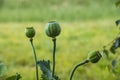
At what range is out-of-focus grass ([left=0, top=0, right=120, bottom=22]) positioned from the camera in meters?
7.43

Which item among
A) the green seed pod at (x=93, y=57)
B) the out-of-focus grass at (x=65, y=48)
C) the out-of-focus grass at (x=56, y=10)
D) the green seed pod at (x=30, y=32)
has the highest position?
the green seed pod at (x=30, y=32)

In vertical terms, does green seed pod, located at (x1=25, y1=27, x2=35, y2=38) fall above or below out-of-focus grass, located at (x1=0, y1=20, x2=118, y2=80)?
above

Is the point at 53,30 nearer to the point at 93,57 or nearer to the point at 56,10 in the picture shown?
the point at 93,57

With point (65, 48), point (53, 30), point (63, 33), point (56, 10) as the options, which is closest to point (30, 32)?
point (53, 30)

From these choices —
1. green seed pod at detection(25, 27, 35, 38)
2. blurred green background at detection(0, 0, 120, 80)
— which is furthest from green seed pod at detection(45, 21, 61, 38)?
blurred green background at detection(0, 0, 120, 80)

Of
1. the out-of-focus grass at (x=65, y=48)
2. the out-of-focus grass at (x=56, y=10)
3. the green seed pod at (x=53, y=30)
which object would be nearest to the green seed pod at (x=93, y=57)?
the green seed pod at (x=53, y=30)

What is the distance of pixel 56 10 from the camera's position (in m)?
7.84

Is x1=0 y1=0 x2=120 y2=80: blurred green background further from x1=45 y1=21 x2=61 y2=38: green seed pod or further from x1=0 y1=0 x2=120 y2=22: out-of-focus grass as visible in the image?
x1=45 y1=21 x2=61 y2=38: green seed pod

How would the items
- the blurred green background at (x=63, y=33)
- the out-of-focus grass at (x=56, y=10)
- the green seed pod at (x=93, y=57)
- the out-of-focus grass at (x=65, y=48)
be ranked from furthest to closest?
the out-of-focus grass at (x=56, y=10) < the blurred green background at (x=63, y=33) < the out-of-focus grass at (x=65, y=48) < the green seed pod at (x=93, y=57)

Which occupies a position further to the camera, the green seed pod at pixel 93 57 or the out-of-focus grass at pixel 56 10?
the out-of-focus grass at pixel 56 10

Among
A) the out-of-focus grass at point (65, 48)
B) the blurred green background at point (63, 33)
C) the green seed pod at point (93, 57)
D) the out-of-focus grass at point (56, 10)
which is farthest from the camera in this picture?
the out-of-focus grass at point (56, 10)

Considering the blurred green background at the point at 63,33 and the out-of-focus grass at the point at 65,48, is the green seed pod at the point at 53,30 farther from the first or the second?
the out-of-focus grass at the point at 65,48

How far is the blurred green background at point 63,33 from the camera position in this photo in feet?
13.1

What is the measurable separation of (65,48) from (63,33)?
996 millimetres
